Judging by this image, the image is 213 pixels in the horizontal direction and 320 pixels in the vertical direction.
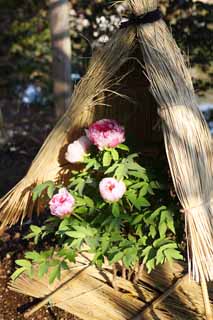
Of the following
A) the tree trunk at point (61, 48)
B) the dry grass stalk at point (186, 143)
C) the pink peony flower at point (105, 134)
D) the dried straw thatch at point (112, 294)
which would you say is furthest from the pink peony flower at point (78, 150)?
the tree trunk at point (61, 48)

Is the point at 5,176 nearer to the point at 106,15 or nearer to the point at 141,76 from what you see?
the point at 106,15

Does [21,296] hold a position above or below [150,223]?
below

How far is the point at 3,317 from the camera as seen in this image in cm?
209

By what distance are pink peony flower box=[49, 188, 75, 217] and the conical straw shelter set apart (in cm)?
26

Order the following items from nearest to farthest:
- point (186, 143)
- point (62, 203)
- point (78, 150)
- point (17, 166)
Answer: point (186, 143) < point (62, 203) < point (78, 150) < point (17, 166)

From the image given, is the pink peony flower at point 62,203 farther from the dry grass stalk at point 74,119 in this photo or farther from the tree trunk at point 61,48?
the tree trunk at point 61,48

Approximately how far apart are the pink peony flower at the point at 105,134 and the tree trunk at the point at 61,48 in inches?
65.5

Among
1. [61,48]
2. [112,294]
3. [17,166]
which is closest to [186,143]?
[112,294]

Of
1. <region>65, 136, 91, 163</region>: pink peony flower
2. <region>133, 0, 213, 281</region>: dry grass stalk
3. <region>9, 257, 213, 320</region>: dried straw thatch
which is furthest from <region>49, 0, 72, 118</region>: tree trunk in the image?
<region>133, 0, 213, 281</region>: dry grass stalk

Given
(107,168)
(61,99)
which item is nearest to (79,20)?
(61,99)

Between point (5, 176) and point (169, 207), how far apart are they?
2089 mm

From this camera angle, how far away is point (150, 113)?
6.68ft

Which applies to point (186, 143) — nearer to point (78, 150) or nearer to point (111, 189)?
point (111, 189)

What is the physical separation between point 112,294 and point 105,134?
0.72 m
